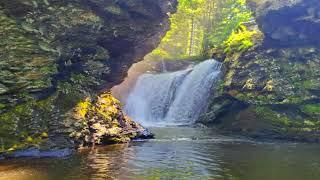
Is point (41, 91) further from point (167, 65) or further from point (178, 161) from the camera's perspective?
point (167, 65)

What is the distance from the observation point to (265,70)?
34875 mm

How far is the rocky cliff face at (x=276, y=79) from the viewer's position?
31969 millimetres

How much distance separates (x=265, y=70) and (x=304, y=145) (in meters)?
9.54

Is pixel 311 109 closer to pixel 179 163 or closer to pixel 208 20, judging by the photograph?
pixel 179 163

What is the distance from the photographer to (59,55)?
23.8 meters

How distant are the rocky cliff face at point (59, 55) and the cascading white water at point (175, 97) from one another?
1119 centimetres

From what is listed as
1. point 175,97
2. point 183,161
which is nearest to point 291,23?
point 175,97

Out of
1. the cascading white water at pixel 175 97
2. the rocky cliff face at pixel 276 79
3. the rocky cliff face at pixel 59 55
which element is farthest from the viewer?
the cascading white water at pixel 175 97

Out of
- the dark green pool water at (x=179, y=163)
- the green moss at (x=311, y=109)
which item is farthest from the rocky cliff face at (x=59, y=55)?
the green moss at (x=311, y=109)

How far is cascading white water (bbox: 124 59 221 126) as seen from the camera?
39.3 metres

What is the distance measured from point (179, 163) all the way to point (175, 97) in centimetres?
2356

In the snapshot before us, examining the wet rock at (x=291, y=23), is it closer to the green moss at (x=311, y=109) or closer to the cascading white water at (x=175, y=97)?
the cascading white water at (x=175, y=97)

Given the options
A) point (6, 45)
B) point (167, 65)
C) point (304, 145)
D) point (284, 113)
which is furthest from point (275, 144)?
point (167, 65)

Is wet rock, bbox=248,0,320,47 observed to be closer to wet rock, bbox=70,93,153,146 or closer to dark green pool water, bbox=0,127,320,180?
dark green pool water, bbox=0,127,320,180
